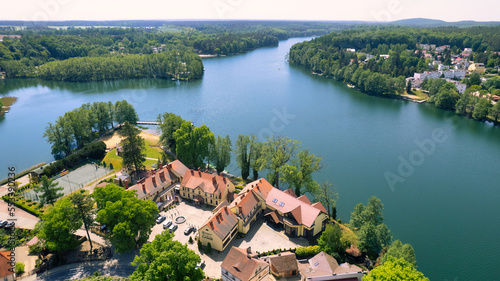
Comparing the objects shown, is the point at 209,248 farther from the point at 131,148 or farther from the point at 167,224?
the point at 131,148

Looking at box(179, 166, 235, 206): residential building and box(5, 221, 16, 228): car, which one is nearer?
box(5, 221, 16, 228): car

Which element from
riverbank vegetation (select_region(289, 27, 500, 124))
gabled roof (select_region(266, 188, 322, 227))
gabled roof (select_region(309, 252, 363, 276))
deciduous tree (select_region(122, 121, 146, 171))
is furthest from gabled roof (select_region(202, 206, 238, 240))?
riverbank vegetation (select_region(289, 27, 500, 124))

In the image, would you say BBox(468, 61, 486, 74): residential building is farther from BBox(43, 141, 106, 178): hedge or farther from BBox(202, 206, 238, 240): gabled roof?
BBox(43, 141, 106, 178): hedge

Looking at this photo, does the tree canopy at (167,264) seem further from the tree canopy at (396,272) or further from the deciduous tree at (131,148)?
the deciduous tree at (131,148)

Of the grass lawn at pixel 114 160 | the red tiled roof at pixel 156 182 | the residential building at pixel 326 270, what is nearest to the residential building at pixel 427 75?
the residential building at pixel 326 270

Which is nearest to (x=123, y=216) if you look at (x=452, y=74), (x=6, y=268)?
(x=6, y=268)
